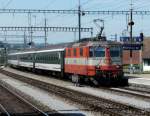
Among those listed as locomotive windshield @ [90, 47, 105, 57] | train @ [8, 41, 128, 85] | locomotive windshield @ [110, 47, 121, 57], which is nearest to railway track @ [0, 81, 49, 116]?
train @ [8, 41, 128, 85]

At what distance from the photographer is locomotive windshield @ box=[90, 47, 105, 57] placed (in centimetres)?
3163

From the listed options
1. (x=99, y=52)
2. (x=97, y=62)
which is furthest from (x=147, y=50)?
(x=97, y=62)

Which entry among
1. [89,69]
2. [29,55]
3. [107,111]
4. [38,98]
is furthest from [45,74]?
[107,111]

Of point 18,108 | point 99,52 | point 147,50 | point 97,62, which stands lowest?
point 18,108

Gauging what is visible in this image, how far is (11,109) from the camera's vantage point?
772 inches

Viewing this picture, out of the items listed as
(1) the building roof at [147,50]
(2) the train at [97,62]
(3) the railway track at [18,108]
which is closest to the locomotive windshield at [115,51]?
(2) the train at [97,62]

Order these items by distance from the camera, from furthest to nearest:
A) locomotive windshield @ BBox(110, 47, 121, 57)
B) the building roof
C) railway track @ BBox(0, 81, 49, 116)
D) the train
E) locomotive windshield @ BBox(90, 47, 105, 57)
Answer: the building roof < locomotive windshield @ BBox(110, 47, 121, 57) < locomotive windshield @ BBox(90, 47, 105, 57) < the train < railway track @ BBox(0, 81, 49, 116)

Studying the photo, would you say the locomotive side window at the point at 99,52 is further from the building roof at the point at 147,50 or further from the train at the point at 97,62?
the building roof at the point at 147,50

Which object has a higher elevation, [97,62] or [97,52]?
[97,52]

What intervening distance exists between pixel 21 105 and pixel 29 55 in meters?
40.2

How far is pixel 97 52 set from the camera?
31.8 meters

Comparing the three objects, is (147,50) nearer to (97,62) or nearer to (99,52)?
(99,52)

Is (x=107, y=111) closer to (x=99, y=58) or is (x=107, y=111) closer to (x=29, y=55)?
(x=99, y=58)

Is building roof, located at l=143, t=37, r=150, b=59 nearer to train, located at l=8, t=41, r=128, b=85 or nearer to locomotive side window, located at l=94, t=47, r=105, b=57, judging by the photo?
train, located at l=8, t=41, r=128, b=85
